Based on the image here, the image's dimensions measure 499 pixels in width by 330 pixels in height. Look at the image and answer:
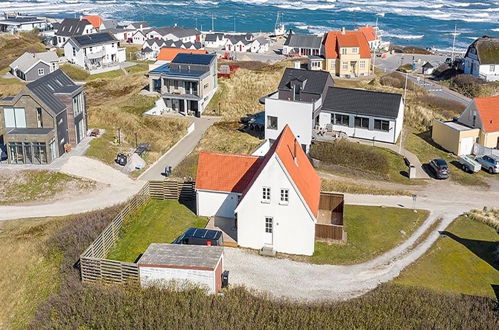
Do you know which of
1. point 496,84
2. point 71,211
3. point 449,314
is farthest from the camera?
point 496,84

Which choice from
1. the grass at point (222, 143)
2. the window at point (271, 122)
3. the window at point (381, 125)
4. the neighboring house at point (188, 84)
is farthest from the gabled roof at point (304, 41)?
the window at point (271, 122)

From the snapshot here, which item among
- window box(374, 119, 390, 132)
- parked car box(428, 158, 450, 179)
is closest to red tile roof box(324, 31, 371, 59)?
window box(374, 119, 390, 132)

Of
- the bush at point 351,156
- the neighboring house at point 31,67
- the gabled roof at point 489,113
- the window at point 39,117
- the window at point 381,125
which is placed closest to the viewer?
the bush at point 351,156

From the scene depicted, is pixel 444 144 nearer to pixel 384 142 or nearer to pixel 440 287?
pixel 384 142

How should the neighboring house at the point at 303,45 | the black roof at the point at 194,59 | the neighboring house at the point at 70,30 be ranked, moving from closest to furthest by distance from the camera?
the black roof at the point at 194,59 < the neighboring house at the point at 303,45 < the neighboring house at the point at 70,30

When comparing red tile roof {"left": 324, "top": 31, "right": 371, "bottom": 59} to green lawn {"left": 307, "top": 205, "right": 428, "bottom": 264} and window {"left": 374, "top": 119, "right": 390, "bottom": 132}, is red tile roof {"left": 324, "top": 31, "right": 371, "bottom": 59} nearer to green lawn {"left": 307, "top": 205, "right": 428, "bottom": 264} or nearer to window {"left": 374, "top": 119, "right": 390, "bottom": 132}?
window {"left": 374, "top": 119, "right": 390, "bottom": 132}

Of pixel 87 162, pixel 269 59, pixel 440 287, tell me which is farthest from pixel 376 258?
pixel 269 59

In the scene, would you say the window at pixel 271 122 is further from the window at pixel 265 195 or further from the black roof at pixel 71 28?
the black roof at pixel 71 28
